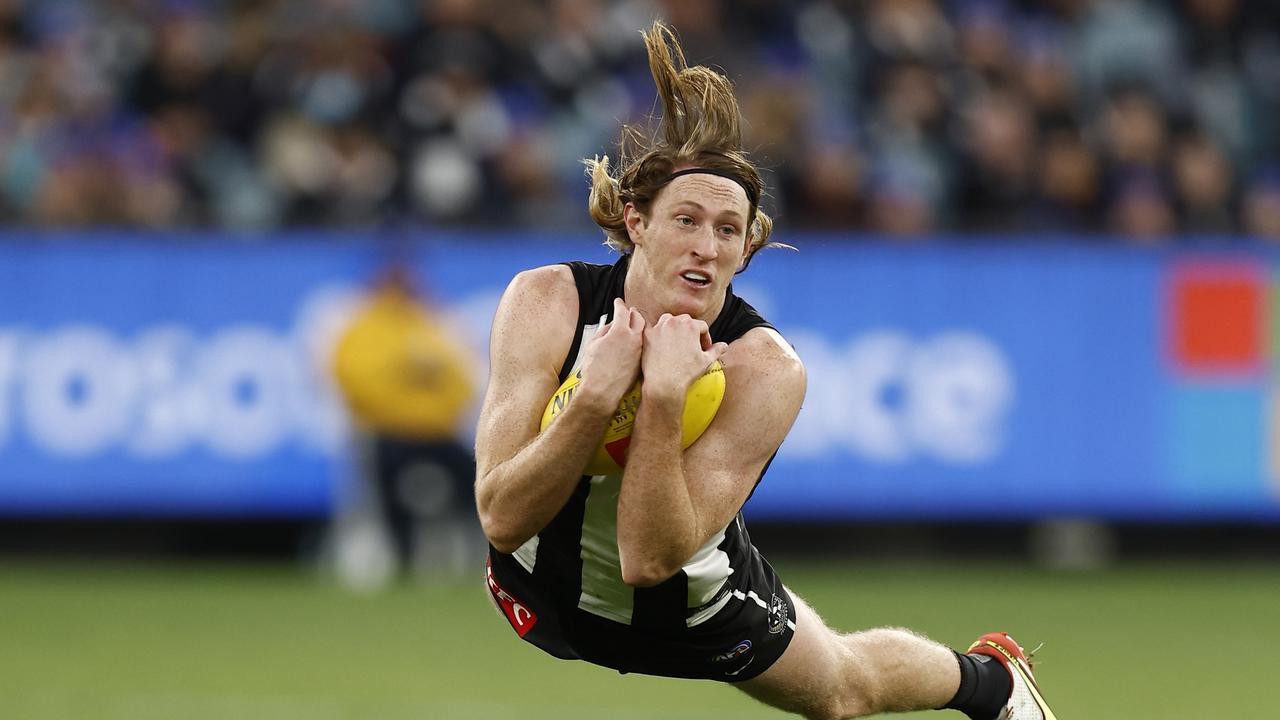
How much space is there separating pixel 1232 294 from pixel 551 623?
8.97m

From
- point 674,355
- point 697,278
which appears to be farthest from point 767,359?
point 674,355

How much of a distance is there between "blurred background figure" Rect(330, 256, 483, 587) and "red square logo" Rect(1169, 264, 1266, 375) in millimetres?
4917

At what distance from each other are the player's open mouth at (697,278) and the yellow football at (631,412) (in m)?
0.23

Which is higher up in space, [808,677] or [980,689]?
[808,677]

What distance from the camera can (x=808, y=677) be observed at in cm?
642

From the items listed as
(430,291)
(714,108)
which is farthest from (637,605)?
(430,291)

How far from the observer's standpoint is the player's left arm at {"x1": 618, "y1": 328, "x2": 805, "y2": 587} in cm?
553

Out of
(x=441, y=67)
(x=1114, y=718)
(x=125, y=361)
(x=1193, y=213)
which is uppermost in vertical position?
(x=441, y=67)

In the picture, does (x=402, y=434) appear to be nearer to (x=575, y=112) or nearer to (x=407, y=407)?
(x=407, y=407)

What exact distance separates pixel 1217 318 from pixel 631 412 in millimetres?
9239

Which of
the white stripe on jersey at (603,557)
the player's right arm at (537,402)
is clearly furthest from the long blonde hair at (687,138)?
the white stripe on jersey at (603,557)

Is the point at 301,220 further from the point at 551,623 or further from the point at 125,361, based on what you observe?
the point at 551,623

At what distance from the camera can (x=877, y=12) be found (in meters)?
15.6

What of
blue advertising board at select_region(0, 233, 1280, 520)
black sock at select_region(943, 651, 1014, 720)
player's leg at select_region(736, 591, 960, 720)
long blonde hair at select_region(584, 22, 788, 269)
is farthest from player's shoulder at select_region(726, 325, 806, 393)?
blue advertising board at select_region(0, 233, 1280, 520)
